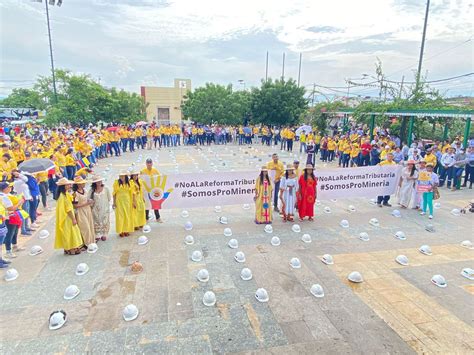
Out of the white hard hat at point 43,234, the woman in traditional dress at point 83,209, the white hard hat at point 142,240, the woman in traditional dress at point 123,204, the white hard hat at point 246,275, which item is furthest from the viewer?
the white hard hat at point 43,234

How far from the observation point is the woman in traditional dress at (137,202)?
256 inches

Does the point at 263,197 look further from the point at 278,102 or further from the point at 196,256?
the point at 278,102

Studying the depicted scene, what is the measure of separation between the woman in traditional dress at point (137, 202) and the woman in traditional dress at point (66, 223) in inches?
47.2

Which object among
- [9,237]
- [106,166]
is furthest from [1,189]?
[106,166]

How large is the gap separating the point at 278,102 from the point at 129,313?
24.5 m

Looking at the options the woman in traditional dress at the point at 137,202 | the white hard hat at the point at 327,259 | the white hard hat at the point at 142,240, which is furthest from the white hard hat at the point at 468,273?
the woman in traditional dress at the point at 137,202

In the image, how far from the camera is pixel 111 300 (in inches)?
168

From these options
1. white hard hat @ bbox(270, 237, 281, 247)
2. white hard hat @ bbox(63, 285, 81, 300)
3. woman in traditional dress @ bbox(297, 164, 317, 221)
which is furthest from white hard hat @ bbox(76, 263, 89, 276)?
woman in traditional dress @ bbox(297, 164, 317, 221)

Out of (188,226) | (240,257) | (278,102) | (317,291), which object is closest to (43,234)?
(188,226)

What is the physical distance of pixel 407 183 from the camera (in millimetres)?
8430

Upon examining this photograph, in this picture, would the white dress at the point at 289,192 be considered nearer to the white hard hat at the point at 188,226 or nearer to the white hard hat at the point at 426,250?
the white hard hat at the point at 188,226

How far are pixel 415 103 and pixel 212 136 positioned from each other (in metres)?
13.0

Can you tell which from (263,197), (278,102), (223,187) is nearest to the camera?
(263,197)

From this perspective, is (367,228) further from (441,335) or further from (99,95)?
(99,95)
